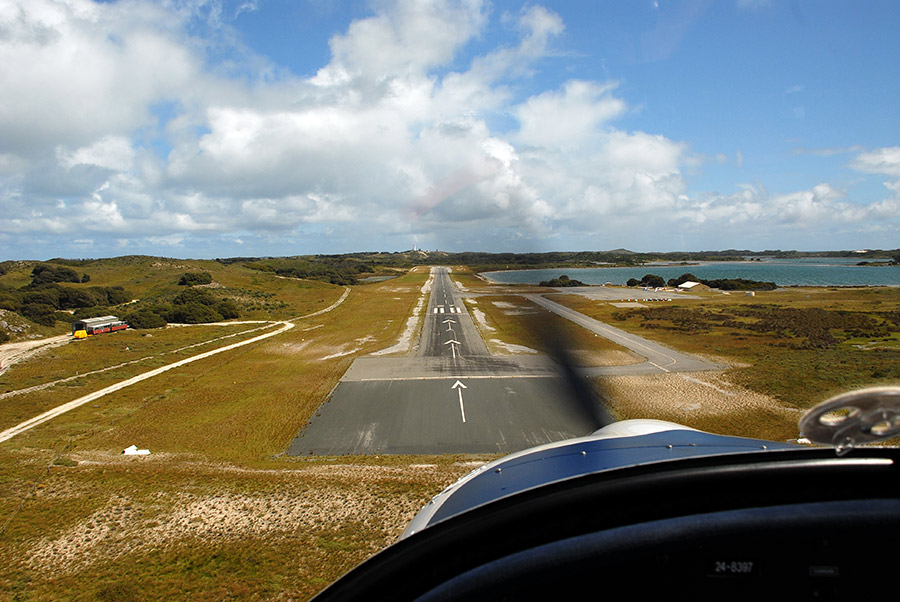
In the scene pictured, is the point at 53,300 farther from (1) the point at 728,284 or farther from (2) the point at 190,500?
(1) the point at 728,284

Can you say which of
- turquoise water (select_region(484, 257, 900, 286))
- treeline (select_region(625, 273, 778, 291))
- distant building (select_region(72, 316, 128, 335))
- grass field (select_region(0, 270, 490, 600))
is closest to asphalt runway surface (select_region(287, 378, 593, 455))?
grass field (select_region(0, 270, 490, 600))

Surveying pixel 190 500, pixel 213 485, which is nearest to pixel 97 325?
pixel 213 485

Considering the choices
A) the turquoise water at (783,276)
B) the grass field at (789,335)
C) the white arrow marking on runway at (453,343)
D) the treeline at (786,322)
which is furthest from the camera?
Result: the turquoise water at (783,276)

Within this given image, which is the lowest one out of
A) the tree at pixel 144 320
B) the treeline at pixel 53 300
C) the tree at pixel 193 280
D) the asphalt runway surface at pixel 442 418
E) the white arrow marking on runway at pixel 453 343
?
the asphalt runway surface at pixel 442 418

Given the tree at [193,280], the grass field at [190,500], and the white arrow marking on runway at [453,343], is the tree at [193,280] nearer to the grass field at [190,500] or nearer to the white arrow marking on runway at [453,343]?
the grass field at [190,500]

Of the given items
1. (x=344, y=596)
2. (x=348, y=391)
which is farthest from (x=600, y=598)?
(x=348, y=391)

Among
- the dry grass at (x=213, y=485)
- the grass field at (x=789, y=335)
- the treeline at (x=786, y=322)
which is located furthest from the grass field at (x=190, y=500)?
the treeline at (x=786, y=322)

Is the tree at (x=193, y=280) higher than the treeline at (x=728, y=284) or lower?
higher
